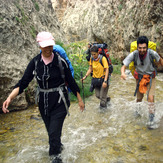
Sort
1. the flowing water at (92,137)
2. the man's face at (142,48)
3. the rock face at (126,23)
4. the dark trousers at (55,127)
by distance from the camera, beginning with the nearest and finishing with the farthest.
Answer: the dark trousers at (55,127), the flowing water at (92,137), the man's face at (142,48), the rock face at (126,23)

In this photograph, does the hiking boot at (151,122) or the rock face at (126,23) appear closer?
the hiking boot at (151,122)

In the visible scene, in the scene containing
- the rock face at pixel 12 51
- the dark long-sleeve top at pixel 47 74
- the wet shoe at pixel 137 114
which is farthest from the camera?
the rock face at pixel 12 51

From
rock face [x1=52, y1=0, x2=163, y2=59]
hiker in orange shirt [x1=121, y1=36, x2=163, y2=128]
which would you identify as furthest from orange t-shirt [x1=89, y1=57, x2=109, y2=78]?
rock face [x1=52, y1=0, x2=163, y2=59]

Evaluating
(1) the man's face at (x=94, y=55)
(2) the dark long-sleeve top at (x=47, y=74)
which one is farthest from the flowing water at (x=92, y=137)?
(1) the man's face at (x=94, y=55)

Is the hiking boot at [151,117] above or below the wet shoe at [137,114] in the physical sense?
above

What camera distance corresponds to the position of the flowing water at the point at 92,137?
3.54 metres

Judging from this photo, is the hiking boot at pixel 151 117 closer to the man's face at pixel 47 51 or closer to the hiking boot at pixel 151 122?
the hiking boot at pixel 151 122

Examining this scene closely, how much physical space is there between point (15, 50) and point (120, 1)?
11.3 metres

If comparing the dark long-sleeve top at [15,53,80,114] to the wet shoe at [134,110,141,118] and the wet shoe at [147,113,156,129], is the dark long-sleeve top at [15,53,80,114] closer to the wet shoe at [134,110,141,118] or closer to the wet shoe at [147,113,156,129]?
the wet shoe at [147,113,156,129]

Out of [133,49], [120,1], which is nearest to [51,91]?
[133,49]

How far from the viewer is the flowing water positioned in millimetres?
3535

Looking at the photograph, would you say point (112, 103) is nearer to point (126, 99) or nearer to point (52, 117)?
point (126, 99)

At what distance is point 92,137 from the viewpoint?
4332 millimetres

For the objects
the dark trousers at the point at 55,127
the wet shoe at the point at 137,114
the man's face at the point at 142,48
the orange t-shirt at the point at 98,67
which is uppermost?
the man's face at the point at 142,48
